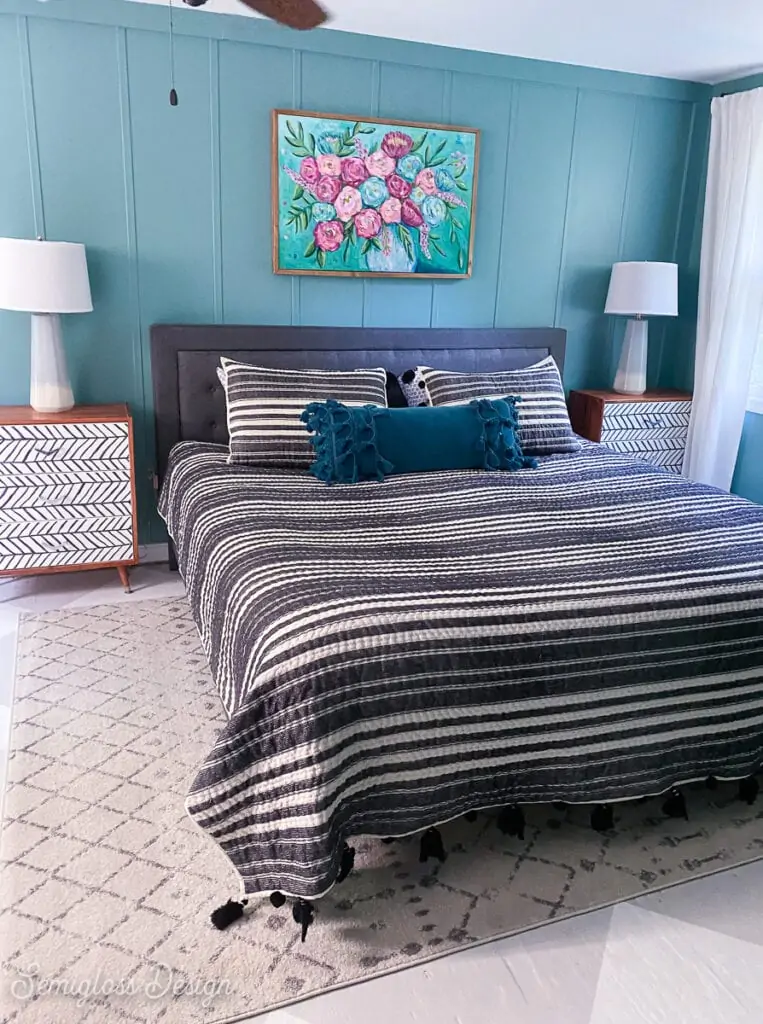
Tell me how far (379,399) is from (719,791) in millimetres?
1994

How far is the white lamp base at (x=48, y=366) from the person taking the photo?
3.27 meters

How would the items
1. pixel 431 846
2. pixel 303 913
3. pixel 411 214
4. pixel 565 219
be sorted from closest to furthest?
pixel 303 913, pixel 431 846, pixel 411 214, pixel 565 219

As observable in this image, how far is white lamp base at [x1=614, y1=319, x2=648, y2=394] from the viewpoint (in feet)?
14.0

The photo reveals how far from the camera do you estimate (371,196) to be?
12.4ft

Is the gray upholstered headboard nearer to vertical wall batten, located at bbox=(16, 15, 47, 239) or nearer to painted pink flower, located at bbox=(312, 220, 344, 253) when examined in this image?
painted pink flower, located at bbox=(312, 220, 344, 253)

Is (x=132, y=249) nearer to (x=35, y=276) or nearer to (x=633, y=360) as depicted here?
(x=35, y=276)

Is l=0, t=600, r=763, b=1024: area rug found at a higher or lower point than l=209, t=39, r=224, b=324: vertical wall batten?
lower

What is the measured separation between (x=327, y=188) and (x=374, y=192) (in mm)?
223

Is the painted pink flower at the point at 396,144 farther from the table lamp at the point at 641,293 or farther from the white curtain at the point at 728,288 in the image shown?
the white curtain at the point at 728,288

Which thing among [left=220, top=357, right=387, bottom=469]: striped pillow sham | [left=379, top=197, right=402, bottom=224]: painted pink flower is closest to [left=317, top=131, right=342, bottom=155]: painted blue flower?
Result: [left=379, top=197, right=402, bottom=224]: painted pink flower

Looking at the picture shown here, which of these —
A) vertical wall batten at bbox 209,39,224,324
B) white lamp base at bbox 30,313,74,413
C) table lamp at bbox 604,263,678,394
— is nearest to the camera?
white lamp base at bbox 30,313,74,413

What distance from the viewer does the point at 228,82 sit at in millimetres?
3451

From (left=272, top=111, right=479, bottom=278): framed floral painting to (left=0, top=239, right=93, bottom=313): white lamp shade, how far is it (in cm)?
97

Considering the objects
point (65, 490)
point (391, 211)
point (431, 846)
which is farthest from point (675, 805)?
point (391, 211)
